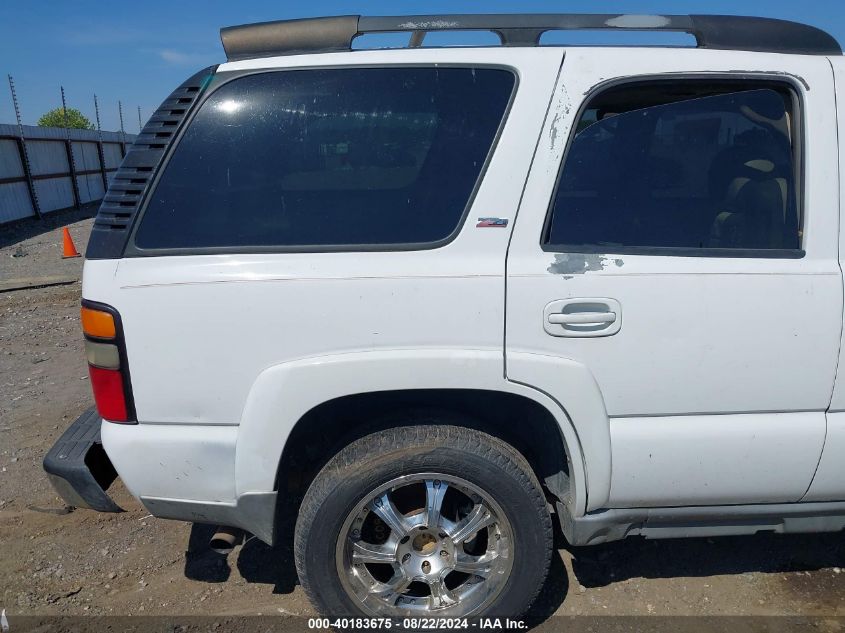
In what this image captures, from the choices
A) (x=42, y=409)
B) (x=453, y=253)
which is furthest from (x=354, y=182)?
(x=42, y=409)

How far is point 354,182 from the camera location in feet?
7.52

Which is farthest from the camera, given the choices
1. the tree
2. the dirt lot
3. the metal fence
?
the tree

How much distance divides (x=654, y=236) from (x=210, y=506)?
184cm

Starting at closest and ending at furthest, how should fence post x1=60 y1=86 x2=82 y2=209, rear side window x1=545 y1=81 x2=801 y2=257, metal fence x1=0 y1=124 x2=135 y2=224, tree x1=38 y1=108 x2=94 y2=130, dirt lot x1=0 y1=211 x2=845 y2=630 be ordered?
rear side window x1=545 y1=81 x2=801 y2=257, dirt lot x1=0 y1=211 x2=845 y2=630, metal fence x1=0 y1=124 x2=135 y2=224, fence post x1=60 y1=86 x2=82 y2=209, tree x1=38 y1=108 x2=94 y2=130

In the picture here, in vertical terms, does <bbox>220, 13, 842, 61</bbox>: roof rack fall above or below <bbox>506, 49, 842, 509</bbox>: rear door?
above

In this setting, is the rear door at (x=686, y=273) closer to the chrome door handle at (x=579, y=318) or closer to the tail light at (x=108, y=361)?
the chrome door handle at (x=579, y=318)

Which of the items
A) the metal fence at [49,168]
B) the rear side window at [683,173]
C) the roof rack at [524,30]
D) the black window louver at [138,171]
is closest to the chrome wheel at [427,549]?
the rear side window at [683,173]

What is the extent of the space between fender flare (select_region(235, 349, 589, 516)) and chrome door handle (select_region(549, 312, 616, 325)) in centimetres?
22

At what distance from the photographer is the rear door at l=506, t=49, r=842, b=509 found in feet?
7.07

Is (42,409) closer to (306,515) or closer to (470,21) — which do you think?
(306,515)

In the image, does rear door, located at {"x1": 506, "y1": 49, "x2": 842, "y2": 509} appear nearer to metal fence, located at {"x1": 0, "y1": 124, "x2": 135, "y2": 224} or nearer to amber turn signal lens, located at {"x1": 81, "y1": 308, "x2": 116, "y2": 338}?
amber turn signal lens, located at {"x1": 81, "y1": 308, "x2": 116, "y2": 338}

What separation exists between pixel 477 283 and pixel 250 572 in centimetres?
181

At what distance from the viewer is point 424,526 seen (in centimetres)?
239

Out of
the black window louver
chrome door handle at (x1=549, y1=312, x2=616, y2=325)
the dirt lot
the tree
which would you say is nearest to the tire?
the dirt lot
